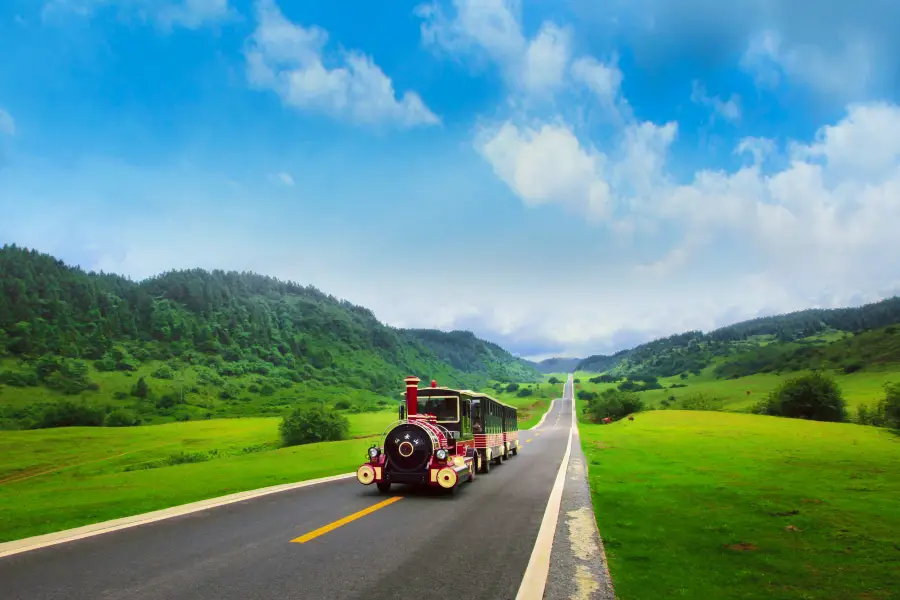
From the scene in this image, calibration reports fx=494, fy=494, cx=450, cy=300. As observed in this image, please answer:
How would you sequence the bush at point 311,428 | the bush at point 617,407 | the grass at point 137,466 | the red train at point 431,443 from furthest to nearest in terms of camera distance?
1. the bush at point 617,407
2. the bush at point 311,428
3. the red train at point 431,443
4. the grass at point 137,466

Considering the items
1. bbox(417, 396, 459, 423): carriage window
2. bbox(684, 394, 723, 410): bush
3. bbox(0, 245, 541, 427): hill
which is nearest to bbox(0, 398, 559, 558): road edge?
bbox(417, 396, 459, 423): carriage window

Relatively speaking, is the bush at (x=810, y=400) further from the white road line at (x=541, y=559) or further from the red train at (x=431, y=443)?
the white road line at (x=541, y=559)

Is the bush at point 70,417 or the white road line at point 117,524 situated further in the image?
the bush at point 70,417

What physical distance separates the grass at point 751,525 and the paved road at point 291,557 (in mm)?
2625

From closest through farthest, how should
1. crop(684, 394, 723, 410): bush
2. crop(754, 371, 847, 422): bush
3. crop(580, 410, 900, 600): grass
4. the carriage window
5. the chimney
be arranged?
crop(580, 410, 900, 600): grass → the chimney → the carriage window → crop(754, 371, 847, 422): bush → crop(684, 394, 723, 410): bush

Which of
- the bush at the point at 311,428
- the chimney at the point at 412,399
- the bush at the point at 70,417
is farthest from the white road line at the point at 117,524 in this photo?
the bush at the point at 70,417

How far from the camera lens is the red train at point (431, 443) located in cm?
1792

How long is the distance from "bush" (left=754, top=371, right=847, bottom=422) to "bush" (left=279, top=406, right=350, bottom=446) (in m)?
71.0

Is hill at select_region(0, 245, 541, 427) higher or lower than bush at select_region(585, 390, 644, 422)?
higher

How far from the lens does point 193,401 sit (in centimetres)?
14550

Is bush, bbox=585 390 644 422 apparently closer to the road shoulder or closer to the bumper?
the road shoulder

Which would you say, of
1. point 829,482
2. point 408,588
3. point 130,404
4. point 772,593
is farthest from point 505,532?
point 130,404

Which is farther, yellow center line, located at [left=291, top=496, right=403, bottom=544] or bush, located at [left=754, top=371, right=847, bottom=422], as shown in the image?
bush, located at [left=754, top=371, right=847, bottom=422]

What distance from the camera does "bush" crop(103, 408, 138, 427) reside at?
109 meters
